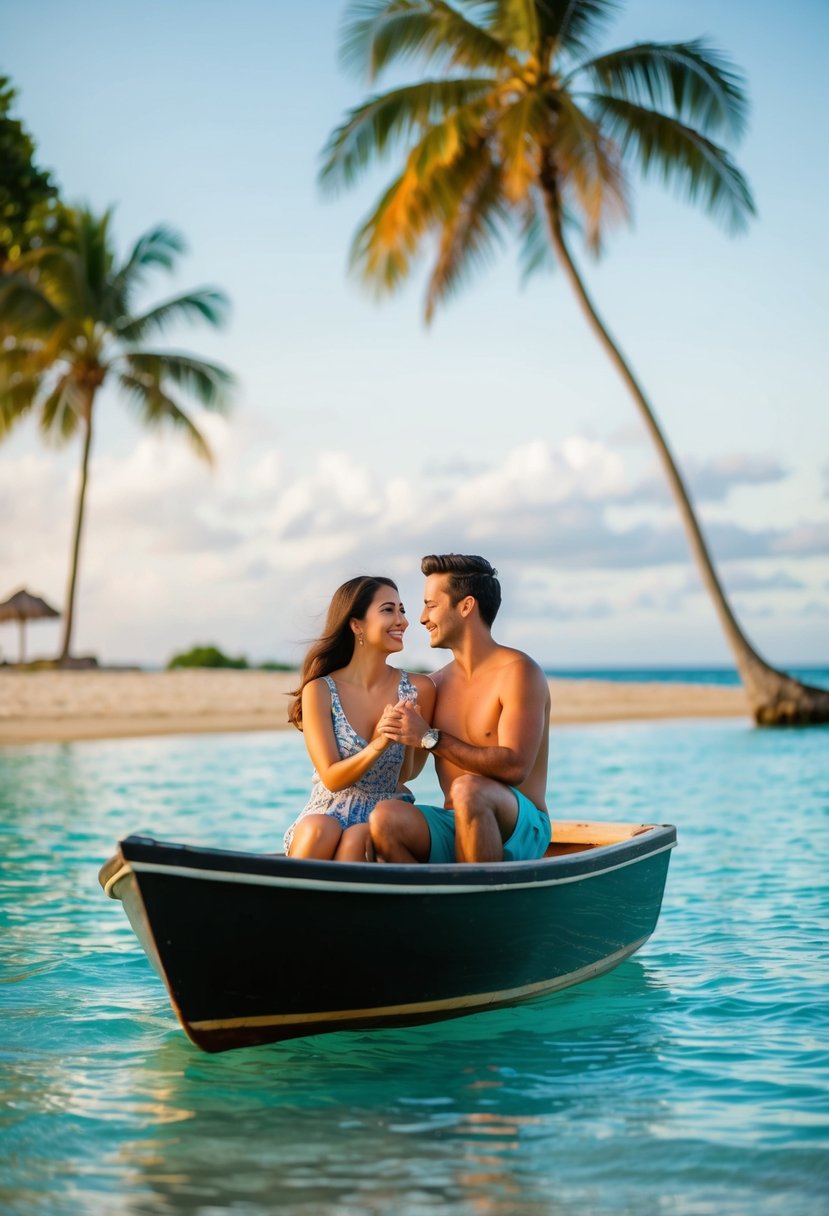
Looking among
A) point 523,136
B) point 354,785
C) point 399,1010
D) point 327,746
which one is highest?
point 523,136

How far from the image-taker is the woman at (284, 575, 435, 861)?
17.2 ft

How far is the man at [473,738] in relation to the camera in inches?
202

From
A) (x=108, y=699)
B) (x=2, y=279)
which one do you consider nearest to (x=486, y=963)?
(x=108, y=699)

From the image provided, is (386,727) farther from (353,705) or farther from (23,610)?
(23,610)

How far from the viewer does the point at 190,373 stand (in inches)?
1141

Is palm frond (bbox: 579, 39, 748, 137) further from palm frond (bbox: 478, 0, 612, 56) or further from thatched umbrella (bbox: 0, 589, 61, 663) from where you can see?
thatched umbrella (bbox: 0, 589, 61, 663)

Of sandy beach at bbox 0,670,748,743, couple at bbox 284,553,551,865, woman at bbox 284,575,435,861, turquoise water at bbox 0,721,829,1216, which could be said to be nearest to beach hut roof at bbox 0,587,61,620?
sandy beach at bbox 0,670,748,743

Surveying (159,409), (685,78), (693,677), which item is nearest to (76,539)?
(159,409)

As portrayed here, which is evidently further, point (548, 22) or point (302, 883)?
point (548, 22)

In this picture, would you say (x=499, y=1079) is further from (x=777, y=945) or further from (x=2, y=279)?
(x=2, y=279)

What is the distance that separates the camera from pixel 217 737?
72.5 feet

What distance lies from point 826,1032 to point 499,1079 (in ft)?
4.81

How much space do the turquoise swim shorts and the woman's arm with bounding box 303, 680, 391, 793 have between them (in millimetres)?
311

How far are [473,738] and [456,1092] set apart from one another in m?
1.36
